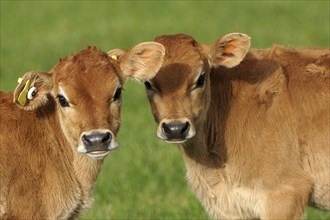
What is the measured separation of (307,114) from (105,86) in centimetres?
228

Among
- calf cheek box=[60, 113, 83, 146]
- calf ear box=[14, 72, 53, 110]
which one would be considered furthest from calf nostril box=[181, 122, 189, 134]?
calf ear box=[14, 72, 53, 110]

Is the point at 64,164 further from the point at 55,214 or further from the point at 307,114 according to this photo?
the point at 307,114

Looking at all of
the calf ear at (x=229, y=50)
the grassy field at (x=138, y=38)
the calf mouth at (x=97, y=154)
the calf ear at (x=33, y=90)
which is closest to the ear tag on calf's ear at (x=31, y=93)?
the calf ear at (x=33, y=90)

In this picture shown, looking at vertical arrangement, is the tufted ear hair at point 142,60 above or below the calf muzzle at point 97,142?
above

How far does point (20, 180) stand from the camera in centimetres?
947

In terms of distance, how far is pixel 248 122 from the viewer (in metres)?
10.5

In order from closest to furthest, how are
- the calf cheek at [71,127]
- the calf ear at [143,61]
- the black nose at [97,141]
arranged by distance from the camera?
the black nose at [97,141] → the calf cheek at [71,127] → the calf ear at [143,61]

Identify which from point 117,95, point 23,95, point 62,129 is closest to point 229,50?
point 117,95

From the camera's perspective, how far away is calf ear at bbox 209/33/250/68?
10.6 m

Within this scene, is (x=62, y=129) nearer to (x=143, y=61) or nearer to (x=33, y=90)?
(x=33, y=90)

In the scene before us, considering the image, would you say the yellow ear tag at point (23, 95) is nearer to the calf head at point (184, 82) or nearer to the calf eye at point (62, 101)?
the calf eye at point (62, 101)

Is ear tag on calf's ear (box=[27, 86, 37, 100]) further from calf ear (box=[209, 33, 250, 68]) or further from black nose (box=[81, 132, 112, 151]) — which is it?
calf ear (box=[209, 33, 250, 68])

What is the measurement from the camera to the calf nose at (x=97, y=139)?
920 cm

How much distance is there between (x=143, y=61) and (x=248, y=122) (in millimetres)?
1319
